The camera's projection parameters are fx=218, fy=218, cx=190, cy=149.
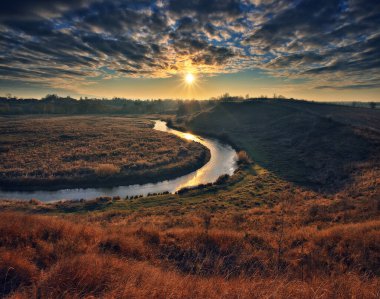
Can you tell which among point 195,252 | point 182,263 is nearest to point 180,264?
point 182,263

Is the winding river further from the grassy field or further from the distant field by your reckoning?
the grassy field

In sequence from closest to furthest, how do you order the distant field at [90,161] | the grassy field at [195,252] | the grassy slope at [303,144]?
the grassy field at [195,252] < the distant field at [90,161] < the grassy slope at [303,144]

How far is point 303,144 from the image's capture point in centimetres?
5622

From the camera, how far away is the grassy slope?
37812 millimetres

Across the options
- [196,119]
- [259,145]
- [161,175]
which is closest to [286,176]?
[161,175]

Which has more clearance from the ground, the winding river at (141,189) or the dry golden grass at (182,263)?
the dry golden grass at (182,263)

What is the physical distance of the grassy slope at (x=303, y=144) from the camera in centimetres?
3781

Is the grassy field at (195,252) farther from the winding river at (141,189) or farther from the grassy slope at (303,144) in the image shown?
the grassy slope at (303,144)

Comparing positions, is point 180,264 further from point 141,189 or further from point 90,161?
point 90,161

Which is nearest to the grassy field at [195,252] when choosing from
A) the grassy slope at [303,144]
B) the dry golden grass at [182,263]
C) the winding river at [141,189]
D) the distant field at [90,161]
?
the dry golden grass at [182,263]

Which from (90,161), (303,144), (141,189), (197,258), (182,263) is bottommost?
(141,189)

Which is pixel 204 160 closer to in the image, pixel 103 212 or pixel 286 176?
pixel 286 176

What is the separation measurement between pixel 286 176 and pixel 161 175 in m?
22.9

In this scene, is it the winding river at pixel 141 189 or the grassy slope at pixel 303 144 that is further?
the grassy slope at pixel 303 144
